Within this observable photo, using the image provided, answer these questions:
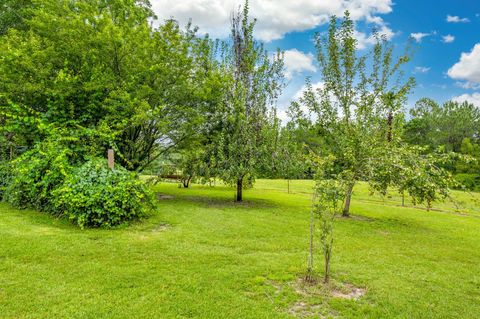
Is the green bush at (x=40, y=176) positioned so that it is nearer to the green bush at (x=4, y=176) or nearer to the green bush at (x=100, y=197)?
the green bush at (x=100, y=197)

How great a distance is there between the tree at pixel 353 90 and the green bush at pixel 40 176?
25.7 ft

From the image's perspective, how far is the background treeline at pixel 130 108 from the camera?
870 cm


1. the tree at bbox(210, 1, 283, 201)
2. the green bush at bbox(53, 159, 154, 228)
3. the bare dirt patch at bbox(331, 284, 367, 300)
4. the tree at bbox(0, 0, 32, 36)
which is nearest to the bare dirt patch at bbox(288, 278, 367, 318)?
the bare dirt patch at bbox(331, 284, 367, 300)

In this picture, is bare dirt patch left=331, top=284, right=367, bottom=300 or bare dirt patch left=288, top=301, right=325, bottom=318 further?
bare dirt patch left=331, top=284, right=367, bottom=300

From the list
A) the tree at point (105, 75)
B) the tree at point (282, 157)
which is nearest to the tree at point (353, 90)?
the tree at point (282, 157)

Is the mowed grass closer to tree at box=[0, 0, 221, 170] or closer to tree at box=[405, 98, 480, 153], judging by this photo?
tree at box=[0, 0, 221, 170]

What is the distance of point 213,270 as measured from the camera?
5.08 m

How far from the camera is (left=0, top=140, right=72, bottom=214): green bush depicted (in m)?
8.34

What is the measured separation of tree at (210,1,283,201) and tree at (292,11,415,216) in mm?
2025

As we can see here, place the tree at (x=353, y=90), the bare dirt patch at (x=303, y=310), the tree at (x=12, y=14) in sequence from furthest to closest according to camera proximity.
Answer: the tree at (x=12, y=14)
the tree at (x=353, y=90)
the bare dirt patch at (x=303, y=310)

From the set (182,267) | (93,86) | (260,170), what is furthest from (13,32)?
(182,267)

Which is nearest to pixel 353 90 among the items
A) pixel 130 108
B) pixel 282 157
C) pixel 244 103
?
pixel 282 157

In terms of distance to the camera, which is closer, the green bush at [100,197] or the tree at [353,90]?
the green bush at [100,197]

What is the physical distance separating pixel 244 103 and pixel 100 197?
A: 699cm
